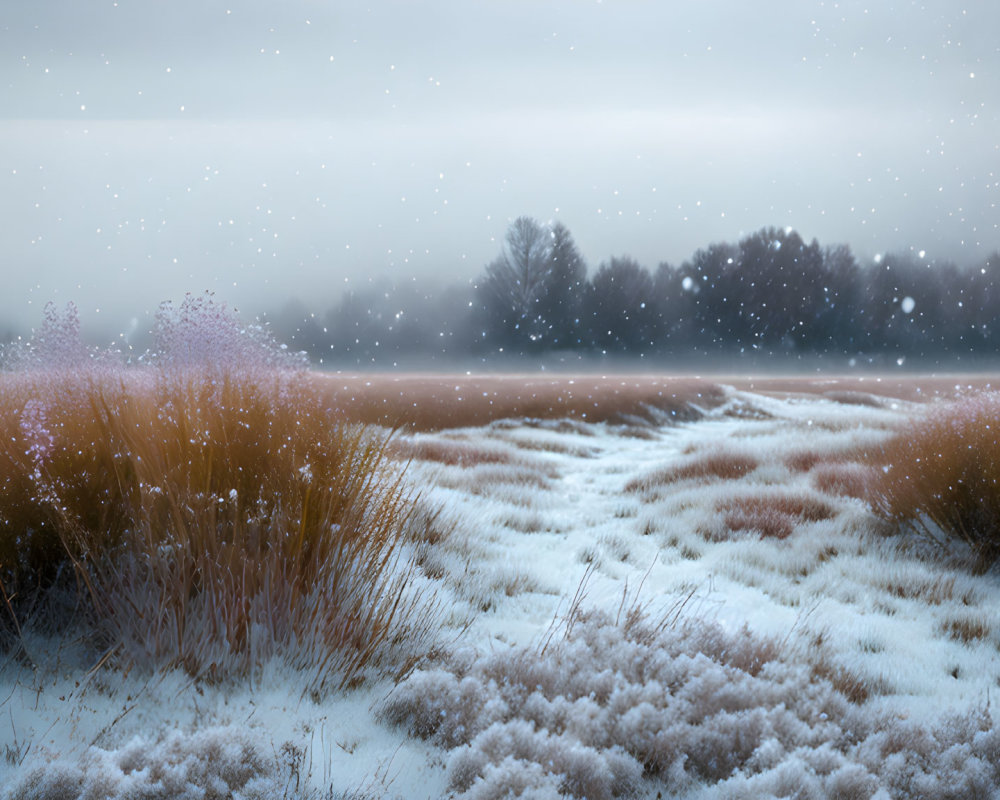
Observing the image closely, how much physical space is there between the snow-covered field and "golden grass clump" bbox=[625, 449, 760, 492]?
3.12 meters

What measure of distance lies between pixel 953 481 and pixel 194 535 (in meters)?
6.04

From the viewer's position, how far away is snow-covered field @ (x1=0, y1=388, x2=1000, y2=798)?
2.30 meters

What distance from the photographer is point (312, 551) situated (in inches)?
124

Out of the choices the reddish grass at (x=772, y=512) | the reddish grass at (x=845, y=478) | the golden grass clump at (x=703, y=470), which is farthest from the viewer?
A: the golden grass clump at (x=703, y=470)

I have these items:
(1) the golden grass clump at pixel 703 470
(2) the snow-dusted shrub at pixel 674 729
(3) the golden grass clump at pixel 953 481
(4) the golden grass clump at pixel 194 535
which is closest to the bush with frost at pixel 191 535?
(4) the golden grass clump at pixel 194 535

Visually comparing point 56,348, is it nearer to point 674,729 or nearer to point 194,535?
point 194,535

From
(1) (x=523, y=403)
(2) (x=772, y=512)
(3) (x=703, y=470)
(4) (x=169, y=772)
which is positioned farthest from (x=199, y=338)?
(1) (x=523, y=403)

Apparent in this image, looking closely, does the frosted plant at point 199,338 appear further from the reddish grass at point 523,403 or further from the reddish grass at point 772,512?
the reddish grass at point 523,403

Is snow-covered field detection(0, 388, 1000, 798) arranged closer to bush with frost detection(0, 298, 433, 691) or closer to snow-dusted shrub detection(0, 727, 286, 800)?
snow-dusted shrub detection(0, 727, 286, 800)

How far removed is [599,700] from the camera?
9.34 ft

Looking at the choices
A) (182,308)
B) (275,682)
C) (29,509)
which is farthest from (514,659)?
(182,308)

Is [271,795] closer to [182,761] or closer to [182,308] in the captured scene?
[182,761]

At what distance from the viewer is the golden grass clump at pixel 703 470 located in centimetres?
858

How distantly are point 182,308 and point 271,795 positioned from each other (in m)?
2.77
